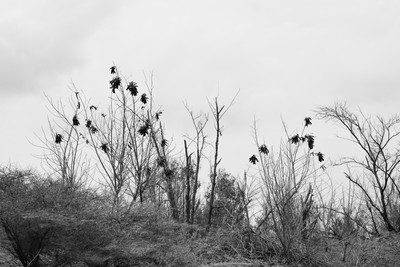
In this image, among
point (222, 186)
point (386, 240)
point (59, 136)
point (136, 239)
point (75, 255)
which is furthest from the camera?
point (222, 186)

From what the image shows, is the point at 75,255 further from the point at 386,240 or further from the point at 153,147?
the point at 386,240

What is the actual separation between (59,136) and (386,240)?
1075 centimetres

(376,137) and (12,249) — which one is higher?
(376,137)

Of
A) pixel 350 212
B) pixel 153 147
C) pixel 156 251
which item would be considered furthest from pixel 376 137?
pixel 156 251

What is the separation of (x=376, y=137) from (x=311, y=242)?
7712 mm

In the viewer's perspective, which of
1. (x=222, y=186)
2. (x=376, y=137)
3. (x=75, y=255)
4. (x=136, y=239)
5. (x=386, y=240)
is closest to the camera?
(x=75, y=255)

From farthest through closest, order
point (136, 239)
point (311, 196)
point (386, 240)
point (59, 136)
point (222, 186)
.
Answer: point (222, 186)
point (59, 136)
point (386, 240)
point (311, 196)
point (136, 239)

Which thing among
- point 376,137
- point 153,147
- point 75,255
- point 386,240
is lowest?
point 75,255

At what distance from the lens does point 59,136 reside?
20.0 meters

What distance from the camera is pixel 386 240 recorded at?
18.2m

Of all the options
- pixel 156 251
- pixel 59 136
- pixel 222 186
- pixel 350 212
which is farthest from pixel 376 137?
pixel 156 251

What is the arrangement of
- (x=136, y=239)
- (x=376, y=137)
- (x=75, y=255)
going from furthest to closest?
(x=376, y=137), (x=136, y=239), (x=75, y=255)

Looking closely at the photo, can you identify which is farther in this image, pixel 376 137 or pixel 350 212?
pixel 376 137

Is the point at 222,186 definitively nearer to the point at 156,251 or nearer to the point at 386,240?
the point at 386,240
